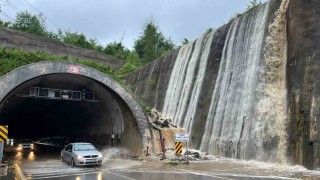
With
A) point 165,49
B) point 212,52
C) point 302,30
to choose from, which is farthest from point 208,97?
point 165,49

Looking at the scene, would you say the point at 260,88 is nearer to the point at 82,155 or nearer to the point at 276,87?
the point at 276,87

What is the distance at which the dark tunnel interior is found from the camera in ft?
91.7

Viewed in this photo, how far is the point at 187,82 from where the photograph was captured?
117ft

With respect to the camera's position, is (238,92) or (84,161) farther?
(238,92)

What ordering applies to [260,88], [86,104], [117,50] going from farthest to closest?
1. [117,50]
2. [86,104]
3. [260,88]

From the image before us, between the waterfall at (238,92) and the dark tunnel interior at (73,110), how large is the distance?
6011 mm

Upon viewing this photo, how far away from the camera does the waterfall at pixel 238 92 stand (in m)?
24.0

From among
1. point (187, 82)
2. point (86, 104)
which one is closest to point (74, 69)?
point (86, 104)

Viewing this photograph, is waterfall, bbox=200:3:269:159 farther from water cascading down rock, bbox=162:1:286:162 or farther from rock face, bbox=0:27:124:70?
rock face, bbox=0:27:124:70

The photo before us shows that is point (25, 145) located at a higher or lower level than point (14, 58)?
lower

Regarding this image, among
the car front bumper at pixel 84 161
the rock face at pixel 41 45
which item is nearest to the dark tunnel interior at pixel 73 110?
the car front bumper at pixel 84 161

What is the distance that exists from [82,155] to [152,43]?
185ft

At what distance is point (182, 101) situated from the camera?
35.2 m

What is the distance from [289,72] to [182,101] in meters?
14.1
